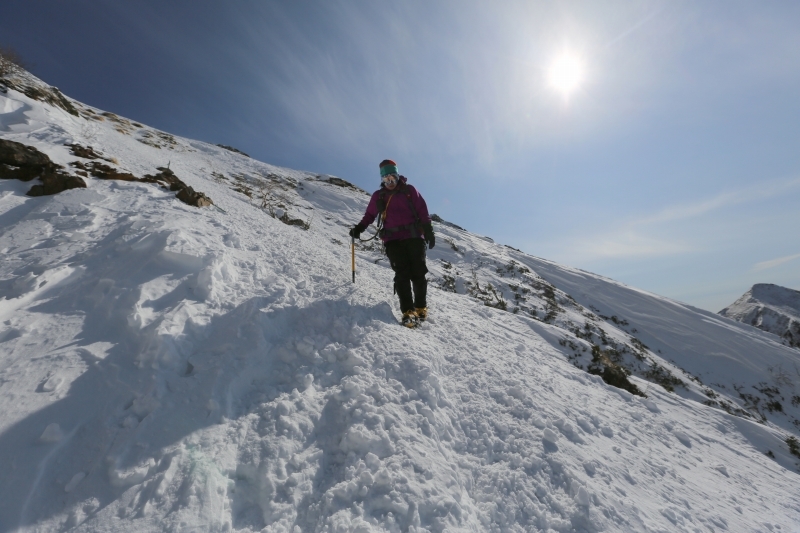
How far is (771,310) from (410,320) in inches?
1115

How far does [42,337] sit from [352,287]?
3.73 meters

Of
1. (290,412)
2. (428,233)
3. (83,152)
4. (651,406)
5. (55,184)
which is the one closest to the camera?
(290,412)

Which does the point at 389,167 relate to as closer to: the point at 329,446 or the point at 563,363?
the point at 329,446

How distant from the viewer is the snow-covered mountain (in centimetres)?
1828

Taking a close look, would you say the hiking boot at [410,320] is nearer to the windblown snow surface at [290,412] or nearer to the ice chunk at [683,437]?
the windblown snow surface at [290,412]

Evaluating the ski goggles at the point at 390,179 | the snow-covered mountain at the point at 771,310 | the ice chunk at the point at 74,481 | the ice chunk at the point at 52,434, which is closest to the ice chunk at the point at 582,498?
the ice chunk at the point at 74,481

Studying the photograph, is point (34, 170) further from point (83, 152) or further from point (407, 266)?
point (407, 266)

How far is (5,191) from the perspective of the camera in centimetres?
559

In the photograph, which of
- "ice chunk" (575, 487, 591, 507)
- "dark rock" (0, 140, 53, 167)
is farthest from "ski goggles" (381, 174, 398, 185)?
"dark rock" (0, 140, 53, 167)

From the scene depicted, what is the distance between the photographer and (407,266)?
17.5ft

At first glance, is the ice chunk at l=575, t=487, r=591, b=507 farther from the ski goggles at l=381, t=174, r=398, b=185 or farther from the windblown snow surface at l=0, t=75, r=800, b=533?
the ski goggles at l=381, t=174, r=398, b=185

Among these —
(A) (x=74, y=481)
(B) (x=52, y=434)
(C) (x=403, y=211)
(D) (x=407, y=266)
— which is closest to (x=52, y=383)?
(B) (x=52, y=434)

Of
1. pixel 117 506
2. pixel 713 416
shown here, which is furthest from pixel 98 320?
pixel 713 416

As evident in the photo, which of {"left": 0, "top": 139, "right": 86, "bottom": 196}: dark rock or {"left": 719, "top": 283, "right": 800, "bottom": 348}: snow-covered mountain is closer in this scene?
{"left": 0, "top": 139, "right": 86, "bottom": 196}: dark rock
